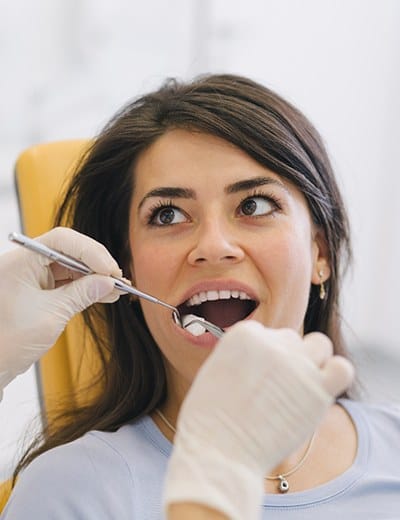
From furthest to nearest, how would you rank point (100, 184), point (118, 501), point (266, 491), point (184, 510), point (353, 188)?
point (353, 188)
point (100, 184)
point (266, 491)
point (118, 501)
point (184, 510)

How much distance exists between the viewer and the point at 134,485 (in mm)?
1218

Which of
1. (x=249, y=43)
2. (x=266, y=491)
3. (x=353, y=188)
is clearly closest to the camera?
(x=266, y=491)

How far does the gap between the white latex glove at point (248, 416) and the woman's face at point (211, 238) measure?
→ 1.29 ft

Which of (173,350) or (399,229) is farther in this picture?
(399,229)

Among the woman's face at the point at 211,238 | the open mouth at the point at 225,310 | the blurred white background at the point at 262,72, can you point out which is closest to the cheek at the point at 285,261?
the woman's face at the point at 211,238

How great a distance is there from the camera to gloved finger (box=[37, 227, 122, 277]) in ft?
3.83

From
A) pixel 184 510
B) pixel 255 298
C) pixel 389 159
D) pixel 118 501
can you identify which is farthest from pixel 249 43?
pixel 184 510

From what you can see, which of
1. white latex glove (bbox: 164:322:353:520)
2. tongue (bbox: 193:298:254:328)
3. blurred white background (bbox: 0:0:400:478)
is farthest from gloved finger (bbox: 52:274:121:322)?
blurred white background (bbox: 0:0:400:478)

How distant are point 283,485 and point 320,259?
402 mm

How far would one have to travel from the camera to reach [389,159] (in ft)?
10.6

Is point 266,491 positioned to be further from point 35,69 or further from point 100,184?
point 35,69

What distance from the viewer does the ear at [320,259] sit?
1.44 m

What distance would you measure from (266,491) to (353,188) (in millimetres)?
2221

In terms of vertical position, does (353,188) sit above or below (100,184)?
below
